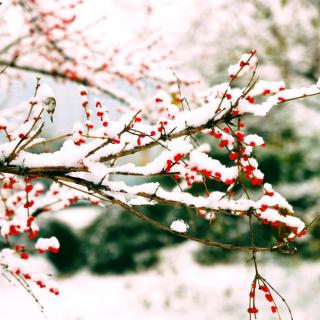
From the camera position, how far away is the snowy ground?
21.6ft

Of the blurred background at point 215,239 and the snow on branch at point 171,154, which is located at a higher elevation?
the blurred background at point 215,239

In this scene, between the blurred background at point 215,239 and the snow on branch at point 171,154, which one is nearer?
the snow on branch at point 171,154

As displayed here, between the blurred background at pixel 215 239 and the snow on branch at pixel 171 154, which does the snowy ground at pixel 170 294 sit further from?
the snow on branch at pixel 171 154

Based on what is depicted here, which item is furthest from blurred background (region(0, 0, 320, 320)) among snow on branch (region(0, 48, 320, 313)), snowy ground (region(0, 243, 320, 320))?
snow on branch (region(0, 48, 320, 313))

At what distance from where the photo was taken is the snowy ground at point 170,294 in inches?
259

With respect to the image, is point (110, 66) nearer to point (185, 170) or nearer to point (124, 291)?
point (185, 170)

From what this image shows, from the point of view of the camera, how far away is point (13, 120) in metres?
5.31

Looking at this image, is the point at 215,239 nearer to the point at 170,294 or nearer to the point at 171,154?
the point at 170,294

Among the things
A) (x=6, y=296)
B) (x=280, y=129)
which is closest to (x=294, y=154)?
(x=280, y=129)

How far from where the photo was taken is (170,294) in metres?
7.57

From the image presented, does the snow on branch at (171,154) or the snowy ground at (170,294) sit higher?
the snowy ground at (170,294)

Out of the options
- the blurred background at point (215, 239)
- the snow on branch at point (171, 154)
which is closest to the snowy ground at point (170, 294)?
the blurred background at point (215, 239)

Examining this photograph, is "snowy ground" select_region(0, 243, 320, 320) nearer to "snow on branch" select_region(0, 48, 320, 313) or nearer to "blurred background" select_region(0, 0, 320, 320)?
"blurred background" select_region(0, 0, 320, 320)

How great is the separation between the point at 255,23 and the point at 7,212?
914 cm
